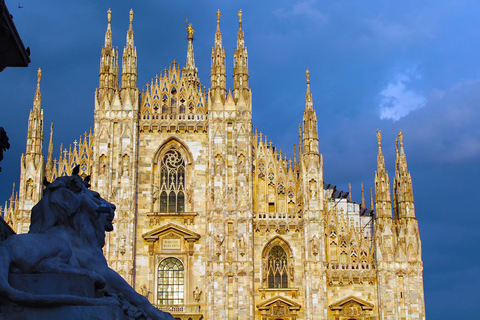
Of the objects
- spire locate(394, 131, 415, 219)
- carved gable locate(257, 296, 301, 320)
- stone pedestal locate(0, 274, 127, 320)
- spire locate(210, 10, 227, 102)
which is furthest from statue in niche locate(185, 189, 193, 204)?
stone pedestal locate(0, 274, 127, 320)

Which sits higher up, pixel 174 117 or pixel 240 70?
pixel 240 70

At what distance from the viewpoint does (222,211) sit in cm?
3209

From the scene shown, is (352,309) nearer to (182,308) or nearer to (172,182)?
(182,308)

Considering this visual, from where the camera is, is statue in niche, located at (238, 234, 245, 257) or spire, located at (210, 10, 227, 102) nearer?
statue in niche, located at (238, 234, 245, 257)

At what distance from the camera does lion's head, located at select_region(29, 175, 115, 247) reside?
23.6 ft

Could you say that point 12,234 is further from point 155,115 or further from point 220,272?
point 155,115

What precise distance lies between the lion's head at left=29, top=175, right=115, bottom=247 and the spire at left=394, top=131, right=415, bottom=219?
27.4 m

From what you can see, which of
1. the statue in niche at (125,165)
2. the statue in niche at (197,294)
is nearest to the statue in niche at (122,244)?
the statue in niche at (125,165)

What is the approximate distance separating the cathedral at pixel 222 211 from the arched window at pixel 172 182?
57 millimetres

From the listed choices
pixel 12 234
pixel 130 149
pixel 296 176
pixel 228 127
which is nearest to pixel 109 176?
pixel 130 149

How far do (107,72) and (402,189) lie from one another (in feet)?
53.4

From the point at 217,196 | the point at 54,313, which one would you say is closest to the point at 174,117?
the point at 217,196

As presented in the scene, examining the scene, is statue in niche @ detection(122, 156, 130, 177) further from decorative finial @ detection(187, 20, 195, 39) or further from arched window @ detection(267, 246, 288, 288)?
decorative finial @ detection(187, 20, 195, 39)

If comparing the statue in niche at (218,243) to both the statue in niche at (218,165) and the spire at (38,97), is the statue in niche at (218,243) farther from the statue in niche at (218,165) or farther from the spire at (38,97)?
the spire at (38,97)
